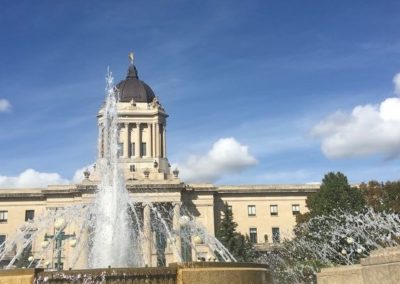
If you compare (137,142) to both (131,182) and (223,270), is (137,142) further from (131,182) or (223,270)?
(223,270)

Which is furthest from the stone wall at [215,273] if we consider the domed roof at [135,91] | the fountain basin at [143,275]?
the domed roof at [135,91]

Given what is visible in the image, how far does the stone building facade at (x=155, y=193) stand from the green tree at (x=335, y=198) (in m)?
14.8

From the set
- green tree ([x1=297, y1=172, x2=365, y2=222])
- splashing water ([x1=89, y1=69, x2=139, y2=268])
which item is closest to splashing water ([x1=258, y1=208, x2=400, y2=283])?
green tree ([x1=297, y1=172, x2=365, y2=222])

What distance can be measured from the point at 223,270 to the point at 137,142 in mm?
61533

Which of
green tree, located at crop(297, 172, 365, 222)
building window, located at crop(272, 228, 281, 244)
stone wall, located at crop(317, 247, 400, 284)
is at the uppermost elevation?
green tree, located at crop(297, 172, 365, 222)

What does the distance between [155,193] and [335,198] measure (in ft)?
69.3

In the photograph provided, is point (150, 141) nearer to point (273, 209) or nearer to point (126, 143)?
point (126, 143)

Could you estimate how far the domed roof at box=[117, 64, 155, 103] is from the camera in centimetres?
7656

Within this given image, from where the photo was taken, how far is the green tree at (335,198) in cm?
4962

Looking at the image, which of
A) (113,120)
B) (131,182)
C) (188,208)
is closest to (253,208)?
(188,208)

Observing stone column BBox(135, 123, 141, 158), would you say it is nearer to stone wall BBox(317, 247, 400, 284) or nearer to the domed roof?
the domed roof

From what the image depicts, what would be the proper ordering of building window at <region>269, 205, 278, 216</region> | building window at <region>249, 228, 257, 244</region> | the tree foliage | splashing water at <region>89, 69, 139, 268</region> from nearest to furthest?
splashing water at <region>89, 69, 139, 268</region> < the tree foliage < building window at <region>249, 228, 257, 244</region> < building window at <region>269, 205, 278, 216</region>

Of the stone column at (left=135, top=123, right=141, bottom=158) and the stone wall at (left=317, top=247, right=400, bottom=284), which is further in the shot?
the stone column at (left=135, top=123, right=141, bottom=158)

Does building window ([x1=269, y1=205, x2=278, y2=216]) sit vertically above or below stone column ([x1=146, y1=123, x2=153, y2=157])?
below
